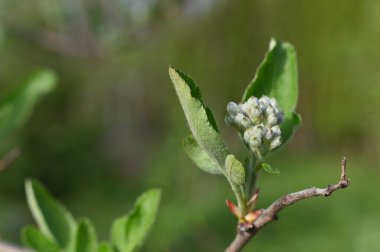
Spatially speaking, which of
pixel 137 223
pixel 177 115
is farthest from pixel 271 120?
pixel 177 115

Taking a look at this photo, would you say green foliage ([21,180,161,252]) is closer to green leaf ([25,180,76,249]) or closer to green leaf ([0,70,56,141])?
green leaf ([25,180,76,249])

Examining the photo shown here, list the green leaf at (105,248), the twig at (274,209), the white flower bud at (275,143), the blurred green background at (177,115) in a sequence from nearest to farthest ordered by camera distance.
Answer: the twig at (274,209), the white flower bud at (275,143), the green leaf at (105,248), the blurred green background at (177,115)

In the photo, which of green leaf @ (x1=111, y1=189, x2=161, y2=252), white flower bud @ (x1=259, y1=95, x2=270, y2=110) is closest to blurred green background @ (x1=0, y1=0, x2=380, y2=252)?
green leaf @ (x1=111, y1=189, x2=161, y2=252)

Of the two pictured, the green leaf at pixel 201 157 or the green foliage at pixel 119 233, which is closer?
the green leaf at pixel 201 157

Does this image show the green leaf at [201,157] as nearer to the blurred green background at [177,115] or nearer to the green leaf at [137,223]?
the green leaf at [137,223]

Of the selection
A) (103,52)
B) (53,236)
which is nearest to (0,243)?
(53,236)

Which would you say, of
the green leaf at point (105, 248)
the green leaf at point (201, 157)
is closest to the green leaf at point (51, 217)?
the green leaf at point (105, 248)

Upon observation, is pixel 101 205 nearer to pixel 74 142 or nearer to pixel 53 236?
pixel 74 142
